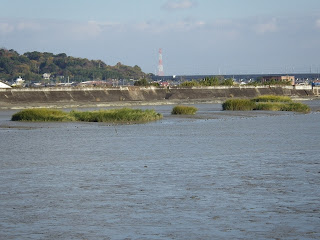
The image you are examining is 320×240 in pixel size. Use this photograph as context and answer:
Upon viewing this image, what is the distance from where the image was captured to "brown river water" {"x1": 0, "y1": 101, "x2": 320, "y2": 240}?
13.5 meters

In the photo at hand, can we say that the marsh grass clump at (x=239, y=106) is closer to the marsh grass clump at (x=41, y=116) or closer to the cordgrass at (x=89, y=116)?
the cordgrass at (x=89, y=116)

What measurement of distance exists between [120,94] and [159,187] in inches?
3088

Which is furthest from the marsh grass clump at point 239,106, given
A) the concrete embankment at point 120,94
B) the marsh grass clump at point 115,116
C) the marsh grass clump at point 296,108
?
the concrete embankment at point 120,94

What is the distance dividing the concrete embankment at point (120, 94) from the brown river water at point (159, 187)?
4718cm

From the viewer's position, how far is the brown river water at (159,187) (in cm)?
1353

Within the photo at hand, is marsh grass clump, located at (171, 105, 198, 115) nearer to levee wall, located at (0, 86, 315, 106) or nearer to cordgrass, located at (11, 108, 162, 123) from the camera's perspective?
cordgrass, located at (11, 108, 162, 123)

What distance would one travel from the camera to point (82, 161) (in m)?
24.6

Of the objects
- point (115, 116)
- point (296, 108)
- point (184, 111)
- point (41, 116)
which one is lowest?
point (296, 108)

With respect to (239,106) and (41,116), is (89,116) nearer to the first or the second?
(41,116)

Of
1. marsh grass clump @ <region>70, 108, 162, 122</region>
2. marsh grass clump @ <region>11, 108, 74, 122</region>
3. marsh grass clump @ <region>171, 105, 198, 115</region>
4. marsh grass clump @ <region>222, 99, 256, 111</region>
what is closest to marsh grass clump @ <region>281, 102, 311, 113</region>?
marsh grass clump @ <region>222, 99, 256, 111</region>

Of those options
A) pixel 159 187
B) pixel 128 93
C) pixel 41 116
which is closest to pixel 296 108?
pixel 41 116

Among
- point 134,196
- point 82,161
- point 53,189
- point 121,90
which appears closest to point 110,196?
point 134,196

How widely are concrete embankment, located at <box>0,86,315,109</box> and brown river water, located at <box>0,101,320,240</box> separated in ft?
155

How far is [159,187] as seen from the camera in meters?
18.2
